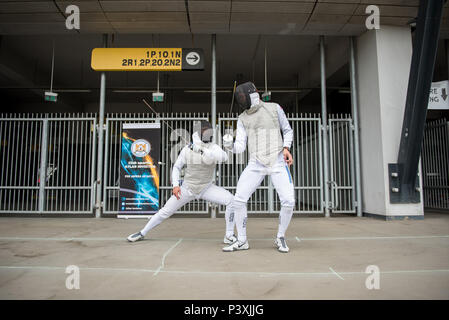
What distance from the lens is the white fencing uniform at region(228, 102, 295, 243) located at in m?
3.79

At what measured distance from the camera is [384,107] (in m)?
→ 6.90

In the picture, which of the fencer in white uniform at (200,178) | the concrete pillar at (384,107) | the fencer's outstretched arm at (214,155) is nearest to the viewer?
the fencer's outstretched arm at (214,155)

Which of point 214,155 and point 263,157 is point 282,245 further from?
point 214,155

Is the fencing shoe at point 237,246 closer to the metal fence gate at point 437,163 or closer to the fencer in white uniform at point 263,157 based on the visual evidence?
the fencer in white uniform at point 263,157

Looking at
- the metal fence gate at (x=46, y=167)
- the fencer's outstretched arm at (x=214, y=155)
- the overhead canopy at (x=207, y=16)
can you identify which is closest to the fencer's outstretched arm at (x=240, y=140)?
the fencer's outstretched arm at (x=214, y=155)

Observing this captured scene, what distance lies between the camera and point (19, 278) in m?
2.71

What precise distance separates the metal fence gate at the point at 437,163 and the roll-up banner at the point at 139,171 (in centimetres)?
756

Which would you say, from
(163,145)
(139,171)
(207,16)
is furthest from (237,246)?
(207,16)

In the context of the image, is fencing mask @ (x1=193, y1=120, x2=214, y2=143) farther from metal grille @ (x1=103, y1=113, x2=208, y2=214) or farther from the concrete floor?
metal grille @ (x1=103, y1=113, x2=208, y2=214)

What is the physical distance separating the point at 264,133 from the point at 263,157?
1.03ft

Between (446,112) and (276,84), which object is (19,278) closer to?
(276,84)

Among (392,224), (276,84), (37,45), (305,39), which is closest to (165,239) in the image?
(392,224)

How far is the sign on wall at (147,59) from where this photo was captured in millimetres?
7781
